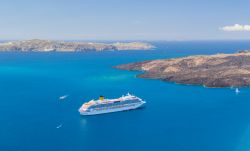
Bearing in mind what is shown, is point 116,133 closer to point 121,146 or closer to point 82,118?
point 121,146

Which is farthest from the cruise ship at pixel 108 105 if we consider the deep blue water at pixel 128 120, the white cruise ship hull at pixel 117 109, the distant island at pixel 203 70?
the distant island at pixel 203 70

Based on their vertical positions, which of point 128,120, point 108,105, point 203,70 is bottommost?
point 128,120

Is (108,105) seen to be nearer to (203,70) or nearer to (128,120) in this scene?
(128,120)

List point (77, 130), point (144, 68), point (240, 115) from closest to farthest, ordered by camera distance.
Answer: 1. point (77, 130)
2. point (240, 115)
3. point (144, 68)

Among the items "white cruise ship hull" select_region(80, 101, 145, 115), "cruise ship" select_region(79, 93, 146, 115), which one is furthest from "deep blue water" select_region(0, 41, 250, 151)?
"cruise ship" select_region(79, 93, 146, 115)

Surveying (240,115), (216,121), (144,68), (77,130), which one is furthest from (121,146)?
(144,68)

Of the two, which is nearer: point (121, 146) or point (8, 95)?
point (121, 146)

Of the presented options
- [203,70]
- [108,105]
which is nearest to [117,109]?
[108,105]
